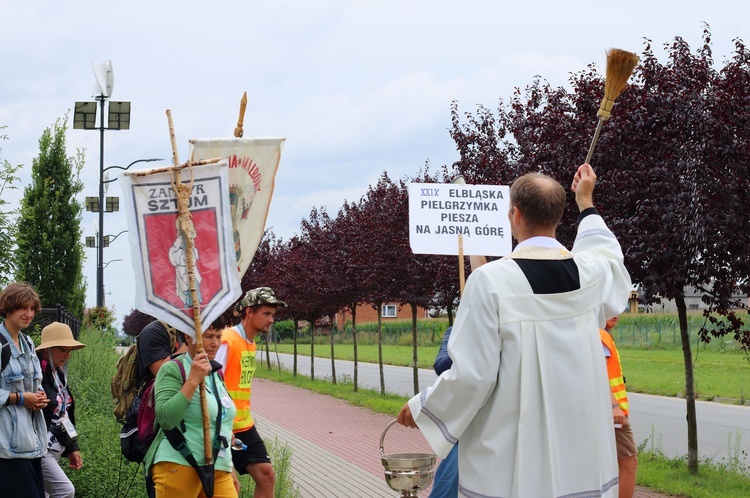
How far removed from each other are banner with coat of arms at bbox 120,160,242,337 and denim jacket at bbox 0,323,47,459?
4.11 ft

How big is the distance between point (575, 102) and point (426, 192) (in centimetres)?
440

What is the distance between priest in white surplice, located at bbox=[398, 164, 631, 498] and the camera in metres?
3.60

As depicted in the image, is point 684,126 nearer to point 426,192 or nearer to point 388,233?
point 426,192

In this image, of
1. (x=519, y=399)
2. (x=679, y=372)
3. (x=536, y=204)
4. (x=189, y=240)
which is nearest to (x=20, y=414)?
(x=189, y=240)

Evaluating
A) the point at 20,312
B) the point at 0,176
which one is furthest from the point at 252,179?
the point at 0,176

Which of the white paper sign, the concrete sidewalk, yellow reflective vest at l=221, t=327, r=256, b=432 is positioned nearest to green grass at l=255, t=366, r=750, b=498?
the concrete sidewalk

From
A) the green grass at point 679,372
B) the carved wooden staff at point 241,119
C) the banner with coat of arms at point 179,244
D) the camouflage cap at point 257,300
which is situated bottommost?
the green grass at point 679,372

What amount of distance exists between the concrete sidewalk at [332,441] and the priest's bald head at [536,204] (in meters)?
5.94

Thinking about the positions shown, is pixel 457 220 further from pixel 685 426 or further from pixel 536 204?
pixel 685 426

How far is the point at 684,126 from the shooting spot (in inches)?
375

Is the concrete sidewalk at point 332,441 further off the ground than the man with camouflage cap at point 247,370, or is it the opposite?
the man with camouflage cap at point 247,370

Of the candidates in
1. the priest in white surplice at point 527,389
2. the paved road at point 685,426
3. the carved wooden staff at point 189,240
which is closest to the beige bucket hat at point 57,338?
the carved wooden staff at point 189,240

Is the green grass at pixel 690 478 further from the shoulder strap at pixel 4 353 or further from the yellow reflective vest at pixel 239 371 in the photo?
the shoulder strap at pixel 4 353

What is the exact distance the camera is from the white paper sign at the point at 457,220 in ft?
21.7
